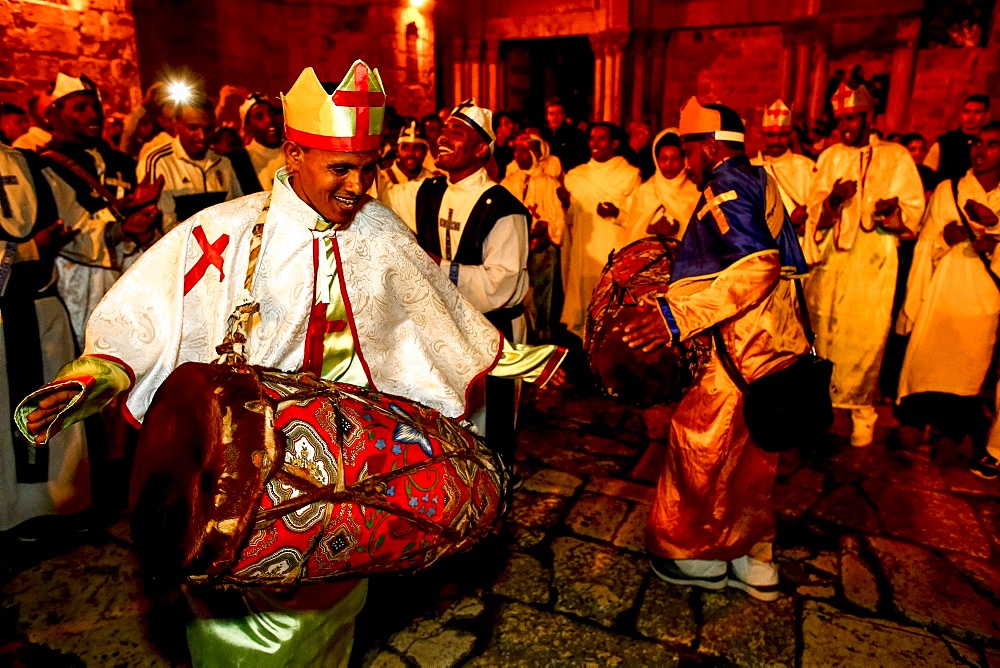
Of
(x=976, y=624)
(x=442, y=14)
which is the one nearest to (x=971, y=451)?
(x=976, y=624)

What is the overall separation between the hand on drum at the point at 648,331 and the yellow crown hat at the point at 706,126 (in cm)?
86

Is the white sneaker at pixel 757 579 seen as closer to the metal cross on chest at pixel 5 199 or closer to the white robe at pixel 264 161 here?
the metal cross on chest at pixel 5 199

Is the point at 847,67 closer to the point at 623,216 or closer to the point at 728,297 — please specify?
the point at 623,216

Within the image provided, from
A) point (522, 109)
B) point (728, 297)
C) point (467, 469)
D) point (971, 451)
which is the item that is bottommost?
point (971, 451)

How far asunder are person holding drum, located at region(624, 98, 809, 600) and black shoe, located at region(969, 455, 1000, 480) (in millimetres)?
2539

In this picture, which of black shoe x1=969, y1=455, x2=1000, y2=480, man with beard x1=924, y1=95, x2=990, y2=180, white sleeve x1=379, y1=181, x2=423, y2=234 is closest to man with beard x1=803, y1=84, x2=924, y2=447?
black shoe x1=969, y1=455, x2=1000, y2=480

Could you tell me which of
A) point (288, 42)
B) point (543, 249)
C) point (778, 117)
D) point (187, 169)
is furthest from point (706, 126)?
point (288, 42)

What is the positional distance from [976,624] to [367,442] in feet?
10.3

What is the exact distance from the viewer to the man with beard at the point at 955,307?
16.3ft

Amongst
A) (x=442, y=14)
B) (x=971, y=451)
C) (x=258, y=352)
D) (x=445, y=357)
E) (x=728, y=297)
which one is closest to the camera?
(x=258, y=352)

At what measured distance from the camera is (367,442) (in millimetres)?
1773

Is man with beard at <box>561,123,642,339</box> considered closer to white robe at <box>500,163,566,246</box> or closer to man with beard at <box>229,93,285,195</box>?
white robe at <box>500,163,566,246</box>

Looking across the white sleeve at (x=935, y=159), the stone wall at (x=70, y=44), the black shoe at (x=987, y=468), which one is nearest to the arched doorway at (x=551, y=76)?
the stone wall at (x=70, y=44)

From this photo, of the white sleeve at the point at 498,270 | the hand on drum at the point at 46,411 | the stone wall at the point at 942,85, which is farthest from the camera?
the stone wall at the point at 942,85
